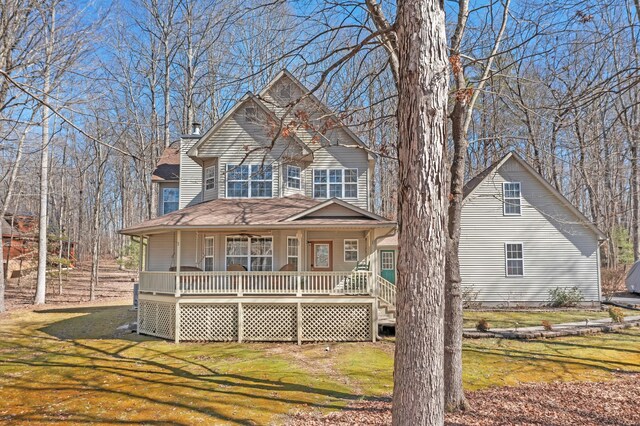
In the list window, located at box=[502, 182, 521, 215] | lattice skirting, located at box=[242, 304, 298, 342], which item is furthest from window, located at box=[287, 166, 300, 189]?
window, located at box=[502, 182, 521, 215]

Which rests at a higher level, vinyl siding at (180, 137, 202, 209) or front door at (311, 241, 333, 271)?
vinyl siding at (180, 137, 202, 209)

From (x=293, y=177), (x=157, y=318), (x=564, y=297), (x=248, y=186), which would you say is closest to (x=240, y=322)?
(x=157, y=318)

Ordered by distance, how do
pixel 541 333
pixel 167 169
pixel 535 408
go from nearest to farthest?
pixel 535 408
pixel 541 333
pixel 167 169

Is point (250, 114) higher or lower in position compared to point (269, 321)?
higher

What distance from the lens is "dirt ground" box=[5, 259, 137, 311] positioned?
75.8 ft

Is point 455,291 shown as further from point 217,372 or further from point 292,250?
point 292,250

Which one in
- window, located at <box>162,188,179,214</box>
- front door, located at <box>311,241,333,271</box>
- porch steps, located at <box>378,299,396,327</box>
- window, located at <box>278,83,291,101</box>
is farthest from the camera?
window, located at <box>162,188,179,214</box>

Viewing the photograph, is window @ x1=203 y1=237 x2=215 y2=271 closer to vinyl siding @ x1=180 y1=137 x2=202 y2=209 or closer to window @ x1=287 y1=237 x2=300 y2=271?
vinyl siding @ x1=180 y1=137 x2=202 y2=209

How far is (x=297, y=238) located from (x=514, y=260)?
1196 centimetres

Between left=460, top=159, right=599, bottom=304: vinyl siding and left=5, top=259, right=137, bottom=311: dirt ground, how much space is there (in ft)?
68.3

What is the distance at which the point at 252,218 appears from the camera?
14.4 metres

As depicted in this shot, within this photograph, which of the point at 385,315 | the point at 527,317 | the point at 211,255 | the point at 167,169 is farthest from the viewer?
the point at 167,169

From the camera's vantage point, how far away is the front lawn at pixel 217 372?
7.74 m

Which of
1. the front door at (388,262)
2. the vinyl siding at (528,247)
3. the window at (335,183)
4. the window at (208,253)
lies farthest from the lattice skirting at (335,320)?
the vinyl siding at (528,247)
